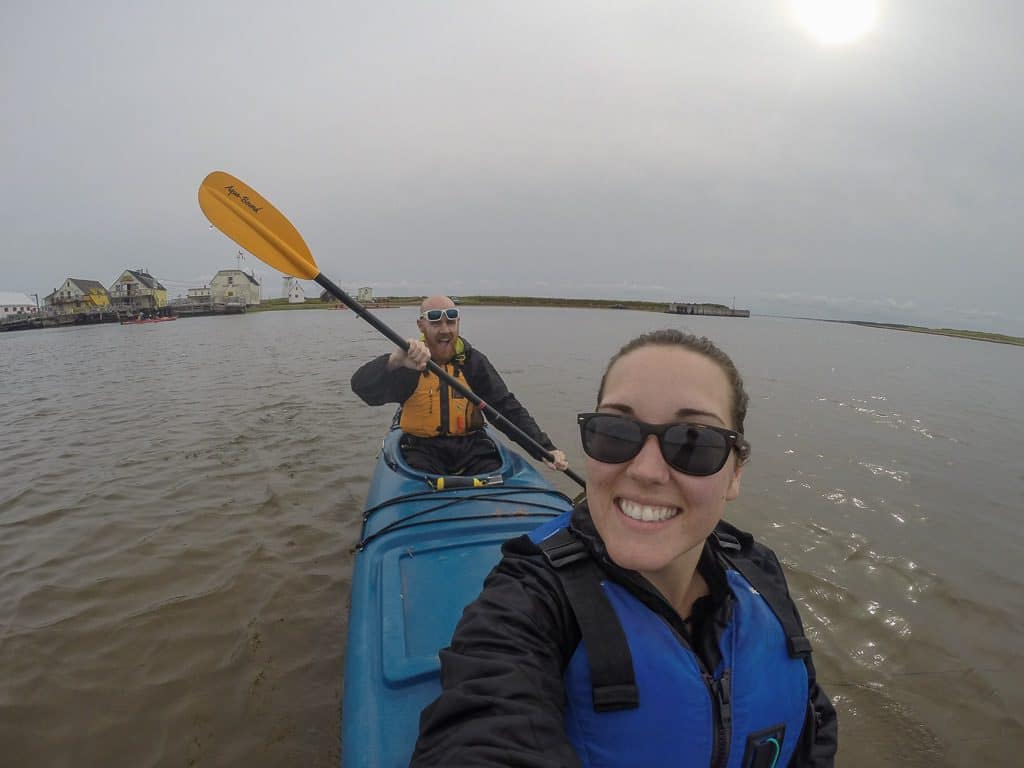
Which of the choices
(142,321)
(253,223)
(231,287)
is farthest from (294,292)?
(253,223)

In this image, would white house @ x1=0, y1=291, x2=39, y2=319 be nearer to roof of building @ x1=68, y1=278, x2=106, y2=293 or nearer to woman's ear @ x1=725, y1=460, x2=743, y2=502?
roof of building @ x1=68, y1=278, x2=106, y2=293

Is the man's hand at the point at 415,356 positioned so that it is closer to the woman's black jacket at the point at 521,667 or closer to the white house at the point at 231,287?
the woman's black jacket at the point at 521,667

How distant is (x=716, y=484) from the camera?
1458 mm

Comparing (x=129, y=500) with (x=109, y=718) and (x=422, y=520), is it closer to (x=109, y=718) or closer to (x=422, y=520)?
(x=109, y=718)

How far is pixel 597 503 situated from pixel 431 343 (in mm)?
3765

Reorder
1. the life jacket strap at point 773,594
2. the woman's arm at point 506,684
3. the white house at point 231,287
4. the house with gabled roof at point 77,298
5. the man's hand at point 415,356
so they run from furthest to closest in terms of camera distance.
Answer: the white house at point 231,287 → the house with gabled roof at point 77,298 → the man's hand at point 415,356 → the life jacket strap at point 773,594 → the woman's arm at point 506,684

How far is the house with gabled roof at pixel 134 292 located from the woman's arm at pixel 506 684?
69234mm

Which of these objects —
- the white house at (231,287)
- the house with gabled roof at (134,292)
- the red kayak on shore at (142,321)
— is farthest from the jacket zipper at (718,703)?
the white house at (231,287)

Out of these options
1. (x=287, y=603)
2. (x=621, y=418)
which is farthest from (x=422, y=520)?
(x=621, y=418)

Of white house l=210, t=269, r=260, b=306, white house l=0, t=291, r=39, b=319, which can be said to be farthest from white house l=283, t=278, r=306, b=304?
white house l=0, t=291, r=39, b=319

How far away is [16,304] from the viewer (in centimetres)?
6519

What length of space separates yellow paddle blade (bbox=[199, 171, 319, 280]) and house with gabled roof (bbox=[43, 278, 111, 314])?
6517 cm

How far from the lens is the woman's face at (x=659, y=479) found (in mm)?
1417

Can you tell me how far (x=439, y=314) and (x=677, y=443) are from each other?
12.4 ft
